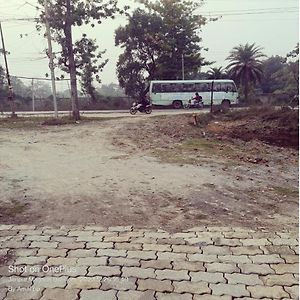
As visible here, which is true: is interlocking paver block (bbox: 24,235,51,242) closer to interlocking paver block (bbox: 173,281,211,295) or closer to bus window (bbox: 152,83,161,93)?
interlocking paver block (bbox: 173,281,211,295)

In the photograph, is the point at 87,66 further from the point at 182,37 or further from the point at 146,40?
the point at 182,37

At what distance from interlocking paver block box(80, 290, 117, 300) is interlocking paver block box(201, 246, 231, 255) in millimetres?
1138

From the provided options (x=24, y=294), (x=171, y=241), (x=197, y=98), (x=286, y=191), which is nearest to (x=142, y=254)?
(x=171, y=241)

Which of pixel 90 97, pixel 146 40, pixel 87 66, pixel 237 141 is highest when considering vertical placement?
pixel 146 40

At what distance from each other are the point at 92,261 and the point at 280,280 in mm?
1710

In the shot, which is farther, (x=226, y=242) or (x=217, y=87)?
(x=217, y=87)

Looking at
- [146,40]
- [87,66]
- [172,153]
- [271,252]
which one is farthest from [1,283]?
[146,40]

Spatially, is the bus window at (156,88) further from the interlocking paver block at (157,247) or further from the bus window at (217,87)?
the interlocking paver block at (157,247)

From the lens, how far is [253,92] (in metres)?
35.2

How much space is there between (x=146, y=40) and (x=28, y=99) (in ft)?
41.5

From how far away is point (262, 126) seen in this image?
14.0 metres

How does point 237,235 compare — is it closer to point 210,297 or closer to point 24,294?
point 210,297

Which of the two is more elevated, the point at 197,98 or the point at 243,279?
the point at 197,98

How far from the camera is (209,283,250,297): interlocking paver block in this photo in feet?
8.97
